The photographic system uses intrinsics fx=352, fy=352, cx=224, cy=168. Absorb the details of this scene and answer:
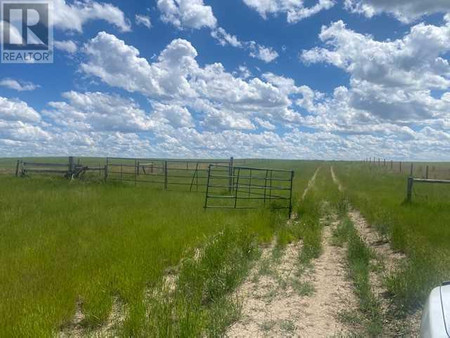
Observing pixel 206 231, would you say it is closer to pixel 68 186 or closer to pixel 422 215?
pixel 422 215

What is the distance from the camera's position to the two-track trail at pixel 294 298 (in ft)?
15.3

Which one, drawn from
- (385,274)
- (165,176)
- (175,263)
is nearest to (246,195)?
(165,176)

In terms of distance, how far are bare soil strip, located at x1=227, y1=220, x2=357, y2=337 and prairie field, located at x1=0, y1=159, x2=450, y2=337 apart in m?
0.07

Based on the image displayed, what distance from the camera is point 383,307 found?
5.23 metres

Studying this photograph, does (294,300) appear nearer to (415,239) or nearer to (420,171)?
(415,239)

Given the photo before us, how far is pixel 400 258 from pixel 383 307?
2908 millimetres

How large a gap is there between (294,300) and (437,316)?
3.34m

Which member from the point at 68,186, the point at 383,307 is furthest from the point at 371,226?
the point at 68,186

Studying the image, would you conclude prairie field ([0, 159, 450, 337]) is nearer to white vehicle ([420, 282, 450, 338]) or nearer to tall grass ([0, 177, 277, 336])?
tall grass ([0, 177, 277, 336])

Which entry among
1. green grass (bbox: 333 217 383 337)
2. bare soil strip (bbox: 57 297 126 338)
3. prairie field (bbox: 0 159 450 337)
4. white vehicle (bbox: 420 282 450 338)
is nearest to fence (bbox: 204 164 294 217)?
prairie field (bbox: 0 159 450 337)

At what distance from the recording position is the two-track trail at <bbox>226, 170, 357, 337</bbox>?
15.3 feet

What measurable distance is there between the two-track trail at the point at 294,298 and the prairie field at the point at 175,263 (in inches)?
2.8

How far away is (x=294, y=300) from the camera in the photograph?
5562mm

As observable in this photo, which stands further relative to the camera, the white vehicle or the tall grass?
the tall grass
